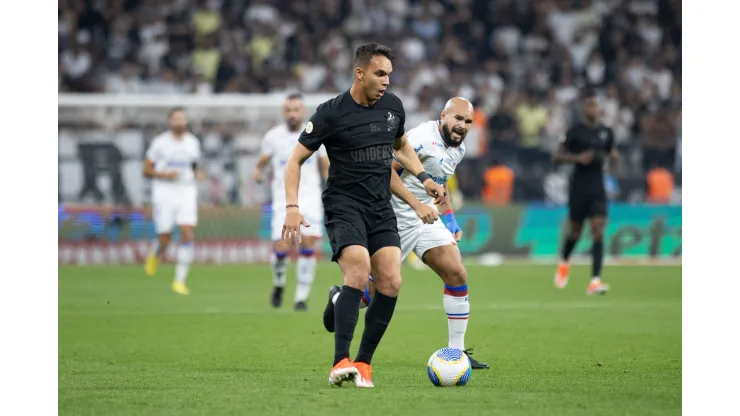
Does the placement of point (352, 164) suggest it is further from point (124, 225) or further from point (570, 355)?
point (124, 225)

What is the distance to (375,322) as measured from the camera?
823 centimetres

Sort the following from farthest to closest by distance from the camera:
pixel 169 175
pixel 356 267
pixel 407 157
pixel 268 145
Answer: pixel 169 175 → pixel 268 145 → pixel 407 157 → pixel 356 267

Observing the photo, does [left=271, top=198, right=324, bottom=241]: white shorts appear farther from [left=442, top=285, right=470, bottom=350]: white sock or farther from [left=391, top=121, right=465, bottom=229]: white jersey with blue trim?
[left=442, top=285, right=470, bottom=350]: white sock

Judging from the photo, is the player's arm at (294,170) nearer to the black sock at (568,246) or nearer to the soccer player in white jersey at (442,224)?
the soccer player in white jersey at (442,224)

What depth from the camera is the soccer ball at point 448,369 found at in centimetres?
818

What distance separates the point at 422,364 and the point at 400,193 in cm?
179

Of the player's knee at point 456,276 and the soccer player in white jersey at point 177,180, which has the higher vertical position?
the soccer player in white jersey at point 177,180

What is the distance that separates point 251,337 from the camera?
457 inches

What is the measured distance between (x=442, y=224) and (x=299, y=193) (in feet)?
19.5

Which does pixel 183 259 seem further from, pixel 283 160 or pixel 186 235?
pixel 283 160

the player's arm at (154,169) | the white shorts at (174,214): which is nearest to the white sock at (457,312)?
the player's arm at (154,169)

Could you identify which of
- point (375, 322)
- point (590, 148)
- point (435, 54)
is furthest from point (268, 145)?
point (435, 54)

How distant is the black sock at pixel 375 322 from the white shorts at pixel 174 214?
31.6 ft

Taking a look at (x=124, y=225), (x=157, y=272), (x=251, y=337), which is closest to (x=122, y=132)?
(x=124, y=225)
